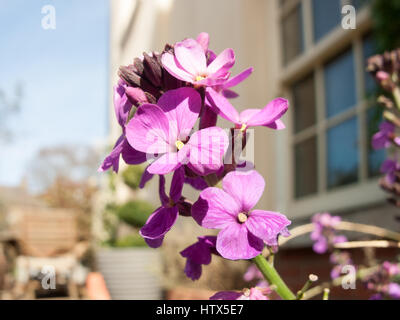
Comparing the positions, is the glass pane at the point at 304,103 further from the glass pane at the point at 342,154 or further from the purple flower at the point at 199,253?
the purple flower at the point at 199,253

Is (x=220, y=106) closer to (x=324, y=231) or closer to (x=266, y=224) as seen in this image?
(x=266, y=224)

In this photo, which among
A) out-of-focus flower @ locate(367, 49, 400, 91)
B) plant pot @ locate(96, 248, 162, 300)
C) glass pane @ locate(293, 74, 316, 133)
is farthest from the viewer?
plant pot @ locate(96, 248, 162, 300)

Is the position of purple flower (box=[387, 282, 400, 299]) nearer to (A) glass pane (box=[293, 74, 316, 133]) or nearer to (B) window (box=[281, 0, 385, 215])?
(B) window (box=[281, 0, 385, 215])

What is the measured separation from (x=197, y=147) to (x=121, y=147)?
9 cm

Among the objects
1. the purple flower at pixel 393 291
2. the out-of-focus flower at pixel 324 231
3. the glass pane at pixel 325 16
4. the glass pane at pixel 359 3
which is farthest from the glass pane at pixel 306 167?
the purple flower at pixel 393 291

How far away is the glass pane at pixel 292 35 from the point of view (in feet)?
12.6

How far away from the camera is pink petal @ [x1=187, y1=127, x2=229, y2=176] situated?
40 cm

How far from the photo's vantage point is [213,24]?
15.5 feet

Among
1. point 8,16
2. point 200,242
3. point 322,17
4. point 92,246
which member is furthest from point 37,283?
point 200,242

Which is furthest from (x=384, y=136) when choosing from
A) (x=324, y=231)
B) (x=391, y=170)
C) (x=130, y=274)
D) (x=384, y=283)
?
(x=130, y=274)

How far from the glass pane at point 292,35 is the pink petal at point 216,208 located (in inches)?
142

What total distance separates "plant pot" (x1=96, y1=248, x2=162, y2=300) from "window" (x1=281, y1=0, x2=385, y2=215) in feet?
5.19

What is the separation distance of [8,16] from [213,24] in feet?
13.1

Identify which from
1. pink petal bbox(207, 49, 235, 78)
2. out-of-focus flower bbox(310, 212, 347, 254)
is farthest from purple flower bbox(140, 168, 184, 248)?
out-of-focus flower bbox(310, 212, 347, 254)
